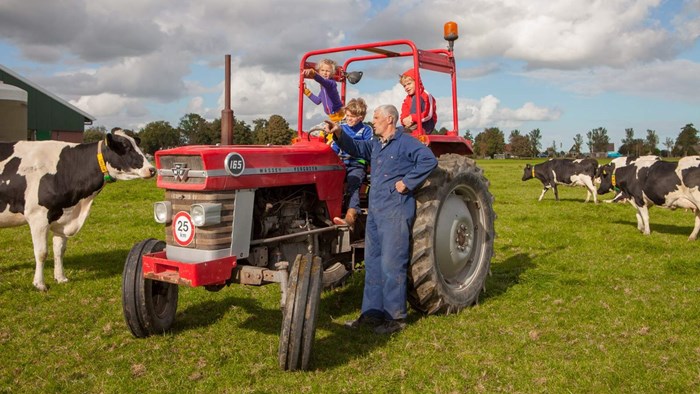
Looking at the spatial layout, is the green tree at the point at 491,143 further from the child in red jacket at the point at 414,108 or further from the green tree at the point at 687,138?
the child in red jacket at the point at 414,108

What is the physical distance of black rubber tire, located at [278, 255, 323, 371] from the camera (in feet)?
12.5

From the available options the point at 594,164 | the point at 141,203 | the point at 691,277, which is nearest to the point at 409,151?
the point at 691,277

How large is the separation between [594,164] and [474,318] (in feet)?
49.8

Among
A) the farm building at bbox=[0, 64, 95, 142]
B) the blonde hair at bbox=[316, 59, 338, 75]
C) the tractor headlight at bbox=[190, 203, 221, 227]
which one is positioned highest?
the farm building at bbox=[0, 64, 95, 142]

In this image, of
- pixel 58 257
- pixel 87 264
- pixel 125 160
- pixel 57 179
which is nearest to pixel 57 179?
pixel 57 179

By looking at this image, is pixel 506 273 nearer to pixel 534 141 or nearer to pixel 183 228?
pixel 183 228

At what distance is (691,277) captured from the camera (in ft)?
23.5

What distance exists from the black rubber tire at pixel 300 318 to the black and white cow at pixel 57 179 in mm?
3607

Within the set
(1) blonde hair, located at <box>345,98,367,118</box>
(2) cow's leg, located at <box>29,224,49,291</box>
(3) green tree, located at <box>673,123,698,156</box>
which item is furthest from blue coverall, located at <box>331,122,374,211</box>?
(3) green tree, located at <box>673,123,698,156</box>

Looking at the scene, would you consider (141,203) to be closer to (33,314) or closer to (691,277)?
(33,314)

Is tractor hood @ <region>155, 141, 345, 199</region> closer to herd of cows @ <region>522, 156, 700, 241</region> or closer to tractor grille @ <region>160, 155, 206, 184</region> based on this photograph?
tractor grille @ <region>160, 155, 206, 184</region>

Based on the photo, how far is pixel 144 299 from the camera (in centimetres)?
446

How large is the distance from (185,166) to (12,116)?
9.21m

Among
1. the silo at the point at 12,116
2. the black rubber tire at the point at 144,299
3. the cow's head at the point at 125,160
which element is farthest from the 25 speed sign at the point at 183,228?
the silo at the point at 12,116
